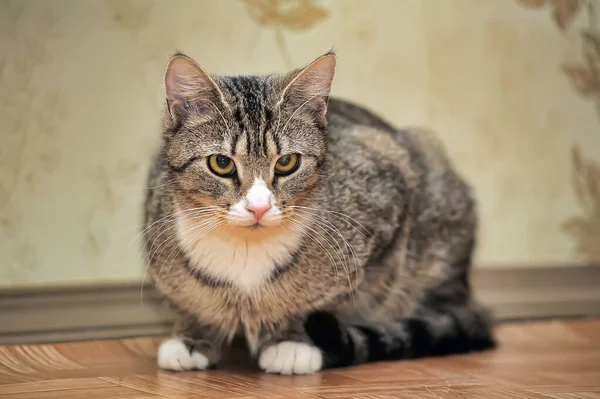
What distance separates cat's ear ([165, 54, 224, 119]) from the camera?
149cm

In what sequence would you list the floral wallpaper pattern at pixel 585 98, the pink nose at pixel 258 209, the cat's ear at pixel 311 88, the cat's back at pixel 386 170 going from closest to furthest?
the pink nose at pixel 258 209 < the cat's ear at pixel 311 88 < the cat's back at pixel 386 170 < the floral wallpaper pattern at pixel 585 98

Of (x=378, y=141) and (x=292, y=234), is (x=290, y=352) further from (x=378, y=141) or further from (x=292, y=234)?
(x=378, y=141)

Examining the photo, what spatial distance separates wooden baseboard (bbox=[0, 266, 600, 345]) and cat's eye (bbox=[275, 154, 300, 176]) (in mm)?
691

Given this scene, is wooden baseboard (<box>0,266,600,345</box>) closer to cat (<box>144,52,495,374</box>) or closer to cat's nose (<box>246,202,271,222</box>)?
cat (<box>144,52,495,374</box>)

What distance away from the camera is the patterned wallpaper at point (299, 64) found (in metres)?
2.00

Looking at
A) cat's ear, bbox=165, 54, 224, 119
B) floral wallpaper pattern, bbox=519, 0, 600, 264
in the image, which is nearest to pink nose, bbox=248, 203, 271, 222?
cat's ear, bbox=165, 54, 224, 119

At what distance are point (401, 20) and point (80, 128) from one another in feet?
3.10

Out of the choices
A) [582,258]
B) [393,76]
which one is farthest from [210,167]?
[582,258]

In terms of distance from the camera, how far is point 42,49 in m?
1.98

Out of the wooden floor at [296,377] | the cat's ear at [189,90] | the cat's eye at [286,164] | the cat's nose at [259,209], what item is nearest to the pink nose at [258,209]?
the cat's nose at [259,209]

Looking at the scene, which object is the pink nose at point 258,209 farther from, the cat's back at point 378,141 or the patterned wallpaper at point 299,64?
the patterned wallpaper at point 299,64

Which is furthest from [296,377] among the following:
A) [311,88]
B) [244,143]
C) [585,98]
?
[585,98]

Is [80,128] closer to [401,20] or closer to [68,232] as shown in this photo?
[68,232]

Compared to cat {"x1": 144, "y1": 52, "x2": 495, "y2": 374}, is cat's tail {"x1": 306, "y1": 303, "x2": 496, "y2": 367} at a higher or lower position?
lower
